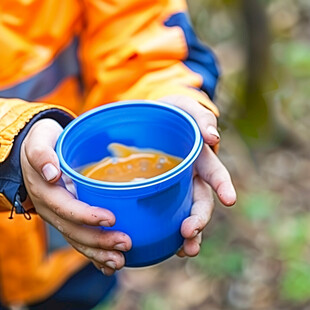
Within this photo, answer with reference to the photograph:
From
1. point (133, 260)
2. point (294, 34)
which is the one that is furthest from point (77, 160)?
point (294, 34)

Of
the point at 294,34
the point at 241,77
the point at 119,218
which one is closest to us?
the point at 119,218

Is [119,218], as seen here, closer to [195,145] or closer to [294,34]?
[195,145]

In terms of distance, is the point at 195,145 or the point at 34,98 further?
the point at 34,98

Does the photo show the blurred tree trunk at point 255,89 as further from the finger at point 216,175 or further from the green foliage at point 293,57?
the finger at point 216,175

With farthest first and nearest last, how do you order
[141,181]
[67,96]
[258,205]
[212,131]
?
[258,205]
[67,96]
[212,131]
[141,181]

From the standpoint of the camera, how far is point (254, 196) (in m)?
2.34

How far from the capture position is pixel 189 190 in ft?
3.49

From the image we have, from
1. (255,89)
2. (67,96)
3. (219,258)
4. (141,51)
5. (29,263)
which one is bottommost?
(219,258)

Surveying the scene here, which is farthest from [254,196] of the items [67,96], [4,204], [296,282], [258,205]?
[4,204]

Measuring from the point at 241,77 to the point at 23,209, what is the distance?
1.56 metres

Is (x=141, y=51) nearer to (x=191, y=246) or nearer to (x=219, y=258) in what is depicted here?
(x=191, y=246)

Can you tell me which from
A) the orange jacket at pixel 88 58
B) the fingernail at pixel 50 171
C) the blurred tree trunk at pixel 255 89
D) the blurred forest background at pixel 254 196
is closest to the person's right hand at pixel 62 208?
the fingernail at pixel 50 171

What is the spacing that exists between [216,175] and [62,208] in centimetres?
24

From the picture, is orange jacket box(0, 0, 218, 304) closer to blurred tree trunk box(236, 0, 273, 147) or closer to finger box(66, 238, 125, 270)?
finger box(66, 238, 125, 270)
